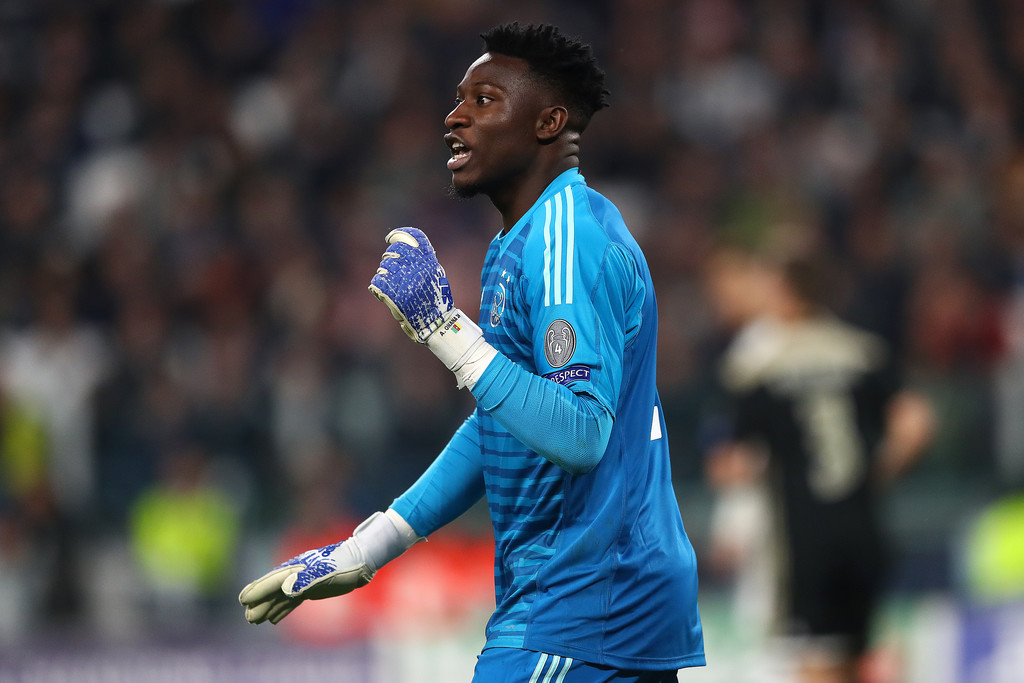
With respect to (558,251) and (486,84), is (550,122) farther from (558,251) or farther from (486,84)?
(558,251)

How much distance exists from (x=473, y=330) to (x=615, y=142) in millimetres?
7375

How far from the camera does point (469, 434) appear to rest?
3.29m

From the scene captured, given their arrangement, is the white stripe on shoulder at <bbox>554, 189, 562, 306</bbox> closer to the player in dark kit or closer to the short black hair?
the short black hair

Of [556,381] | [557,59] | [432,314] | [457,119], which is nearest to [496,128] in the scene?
[457,119]

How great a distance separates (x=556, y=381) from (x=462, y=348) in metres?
0.21

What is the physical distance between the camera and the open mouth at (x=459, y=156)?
2.97 meters

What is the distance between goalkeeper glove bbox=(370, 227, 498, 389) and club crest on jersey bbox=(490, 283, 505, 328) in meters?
0.12

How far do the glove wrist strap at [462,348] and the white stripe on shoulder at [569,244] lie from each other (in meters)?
0.19

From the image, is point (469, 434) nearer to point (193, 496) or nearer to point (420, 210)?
point (193, 496)

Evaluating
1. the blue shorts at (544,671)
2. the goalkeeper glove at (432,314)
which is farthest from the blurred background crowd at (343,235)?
the goalkeeper glove at (432,314)

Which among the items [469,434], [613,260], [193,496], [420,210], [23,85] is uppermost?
[23,85]

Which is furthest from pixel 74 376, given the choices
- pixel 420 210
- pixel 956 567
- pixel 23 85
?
pixel 956 567

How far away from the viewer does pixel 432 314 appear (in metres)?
2.75

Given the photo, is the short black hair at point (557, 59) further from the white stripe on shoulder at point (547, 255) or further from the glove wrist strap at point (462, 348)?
the glove wrist strap at point (462, 348)
